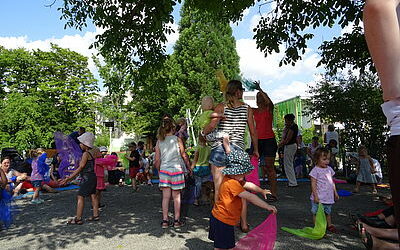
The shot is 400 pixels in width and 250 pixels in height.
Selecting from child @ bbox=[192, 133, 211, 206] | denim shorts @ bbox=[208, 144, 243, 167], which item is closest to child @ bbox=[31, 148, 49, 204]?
child @ bbox=[192, 133, 211, 206]

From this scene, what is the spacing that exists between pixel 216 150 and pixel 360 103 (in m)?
10.3

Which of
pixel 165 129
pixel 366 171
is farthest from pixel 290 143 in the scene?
pixel 165 129

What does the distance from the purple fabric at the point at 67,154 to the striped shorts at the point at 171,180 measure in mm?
2197

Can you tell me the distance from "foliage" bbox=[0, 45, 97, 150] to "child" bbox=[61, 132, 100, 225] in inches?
1163

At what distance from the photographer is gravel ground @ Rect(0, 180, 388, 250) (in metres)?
4.46

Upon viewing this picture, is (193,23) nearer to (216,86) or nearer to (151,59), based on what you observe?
(216,86)

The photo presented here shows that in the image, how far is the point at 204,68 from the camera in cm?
3650

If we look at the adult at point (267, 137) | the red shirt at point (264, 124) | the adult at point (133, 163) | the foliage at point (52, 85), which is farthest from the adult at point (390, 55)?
the foliage at point (52, 85)

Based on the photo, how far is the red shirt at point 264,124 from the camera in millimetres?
7074

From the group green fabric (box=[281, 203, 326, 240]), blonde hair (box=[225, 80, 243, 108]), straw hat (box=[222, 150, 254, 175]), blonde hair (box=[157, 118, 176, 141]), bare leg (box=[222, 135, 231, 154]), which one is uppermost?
blonde hair (box=[225, 80, 243, 108])

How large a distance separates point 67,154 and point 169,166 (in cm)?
264

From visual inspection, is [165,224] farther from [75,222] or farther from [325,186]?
[325,186]

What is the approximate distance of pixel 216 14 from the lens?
31.1 ft

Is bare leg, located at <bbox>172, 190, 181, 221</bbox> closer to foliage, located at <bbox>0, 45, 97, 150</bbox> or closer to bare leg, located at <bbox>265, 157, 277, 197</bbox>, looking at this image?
bare leg, located at <bbox>265, 157, 277, 197</bbox>
